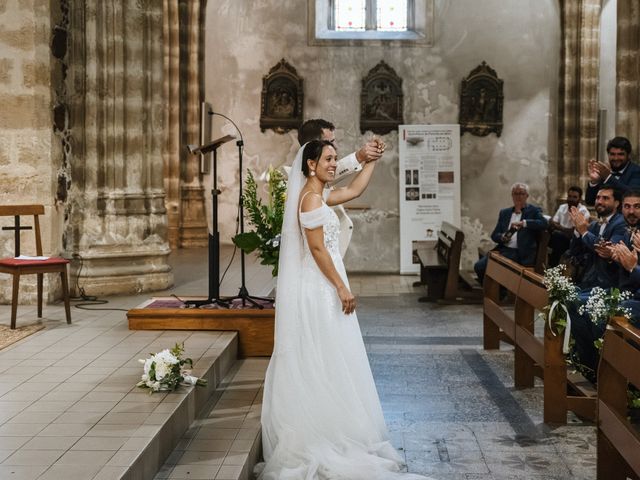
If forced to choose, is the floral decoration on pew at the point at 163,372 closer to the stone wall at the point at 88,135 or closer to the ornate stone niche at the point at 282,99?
the stone wall at the point at 88,135

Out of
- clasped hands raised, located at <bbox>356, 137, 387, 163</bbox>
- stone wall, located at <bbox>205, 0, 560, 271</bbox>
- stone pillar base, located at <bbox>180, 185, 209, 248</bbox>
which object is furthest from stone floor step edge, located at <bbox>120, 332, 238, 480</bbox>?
stone pillar base, located at <bbox>180, 185, 209, 248</bbox>

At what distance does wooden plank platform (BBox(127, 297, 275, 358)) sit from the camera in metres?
→ 7.73

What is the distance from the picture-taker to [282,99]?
15000 millimetres

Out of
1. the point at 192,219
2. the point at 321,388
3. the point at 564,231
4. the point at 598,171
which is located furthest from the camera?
the point at 192,219

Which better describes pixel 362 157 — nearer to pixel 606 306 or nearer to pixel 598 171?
pixel 606 306

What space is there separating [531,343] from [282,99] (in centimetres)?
890

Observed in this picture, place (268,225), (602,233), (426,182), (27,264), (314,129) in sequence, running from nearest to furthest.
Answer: (314,129)
(602,233)
(268,225)
(27,264)
(426,182)

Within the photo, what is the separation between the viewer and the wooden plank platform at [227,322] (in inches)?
304

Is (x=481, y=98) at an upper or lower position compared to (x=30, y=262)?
upper

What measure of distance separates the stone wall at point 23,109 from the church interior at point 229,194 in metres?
0.02

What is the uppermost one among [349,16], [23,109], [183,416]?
[349,16]

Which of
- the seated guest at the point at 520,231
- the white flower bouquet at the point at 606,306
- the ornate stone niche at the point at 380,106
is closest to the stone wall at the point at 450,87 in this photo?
the ornate stone niche at the point at 380,106

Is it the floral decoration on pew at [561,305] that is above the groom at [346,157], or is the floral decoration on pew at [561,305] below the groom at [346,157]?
below

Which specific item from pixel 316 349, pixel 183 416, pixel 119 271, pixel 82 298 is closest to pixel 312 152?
pixel 316 349
